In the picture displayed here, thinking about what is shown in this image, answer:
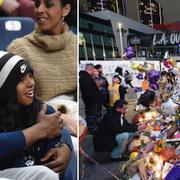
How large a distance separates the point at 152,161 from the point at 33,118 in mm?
1041

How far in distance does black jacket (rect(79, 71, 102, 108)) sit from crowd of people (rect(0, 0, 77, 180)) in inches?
10.6

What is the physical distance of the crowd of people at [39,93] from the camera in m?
2.09

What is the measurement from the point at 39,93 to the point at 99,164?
0.83 metres

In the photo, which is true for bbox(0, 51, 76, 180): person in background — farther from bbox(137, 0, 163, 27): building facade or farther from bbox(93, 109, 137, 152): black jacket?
bbox(137, 0, 163, 27): building facade

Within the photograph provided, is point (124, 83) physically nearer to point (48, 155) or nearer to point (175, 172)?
point (175, 172)

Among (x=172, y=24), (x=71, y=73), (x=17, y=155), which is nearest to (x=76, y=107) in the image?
(x=71, y=73)

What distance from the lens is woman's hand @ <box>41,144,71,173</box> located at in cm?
217

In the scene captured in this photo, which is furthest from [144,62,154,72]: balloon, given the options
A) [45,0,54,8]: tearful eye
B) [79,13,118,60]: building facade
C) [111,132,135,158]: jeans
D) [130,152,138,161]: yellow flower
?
[45,0,54,8]: tearful eye

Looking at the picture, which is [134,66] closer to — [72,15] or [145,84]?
[145,84]

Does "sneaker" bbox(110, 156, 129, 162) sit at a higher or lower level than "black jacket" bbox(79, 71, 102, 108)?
lower

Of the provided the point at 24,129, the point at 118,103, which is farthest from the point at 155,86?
the point at 24,129

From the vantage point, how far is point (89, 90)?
2666 mm

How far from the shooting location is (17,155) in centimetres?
209

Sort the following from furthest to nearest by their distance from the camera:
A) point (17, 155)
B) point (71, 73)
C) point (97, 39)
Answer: point (97, 39), point (71, 73), point (17, 155)
